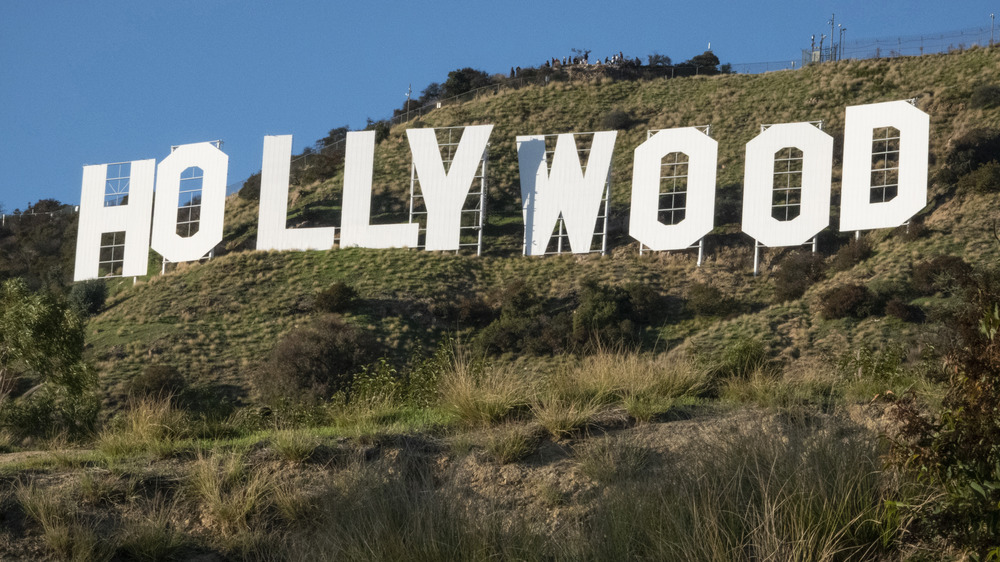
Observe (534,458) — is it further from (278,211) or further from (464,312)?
(278,211)

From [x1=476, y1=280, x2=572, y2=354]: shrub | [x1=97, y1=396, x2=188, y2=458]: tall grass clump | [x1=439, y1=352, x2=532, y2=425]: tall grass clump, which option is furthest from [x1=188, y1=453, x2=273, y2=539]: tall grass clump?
[x1=476, y1=280, x2=572, y2=354]: shrub

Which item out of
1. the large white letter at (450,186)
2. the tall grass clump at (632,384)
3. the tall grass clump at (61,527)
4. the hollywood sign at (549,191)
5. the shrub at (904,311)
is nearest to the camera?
the tall grass clump at (61,527)

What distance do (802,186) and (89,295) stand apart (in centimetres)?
3091

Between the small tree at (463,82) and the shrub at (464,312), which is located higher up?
the small tree at (463,82)

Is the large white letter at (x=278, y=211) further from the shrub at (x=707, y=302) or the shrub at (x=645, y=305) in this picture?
the shrub at (x=707, y=302)

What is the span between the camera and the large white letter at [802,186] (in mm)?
35469

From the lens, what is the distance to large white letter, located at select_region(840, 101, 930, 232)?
3406cm

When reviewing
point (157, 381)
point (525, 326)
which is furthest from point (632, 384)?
point (525, 326)

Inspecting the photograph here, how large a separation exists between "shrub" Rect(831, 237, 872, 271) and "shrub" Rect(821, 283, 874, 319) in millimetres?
3913

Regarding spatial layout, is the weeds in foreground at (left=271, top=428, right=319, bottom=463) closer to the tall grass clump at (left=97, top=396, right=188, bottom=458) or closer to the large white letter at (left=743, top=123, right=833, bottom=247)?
the tall grass clump at (left=97, top=396, right=188, bottom=458)

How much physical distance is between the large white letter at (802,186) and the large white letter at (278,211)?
1736cm

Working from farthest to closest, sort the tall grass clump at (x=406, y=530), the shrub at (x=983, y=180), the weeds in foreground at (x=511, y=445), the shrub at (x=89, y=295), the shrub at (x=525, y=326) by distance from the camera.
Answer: the shrub at (x=89, y=295) → the shrub at (x=983, y=180) → the shrub at (x=525, y=326) → the weeds in foreground at (x=511, y=445) → the tall grass clump at (x=406, y=530)

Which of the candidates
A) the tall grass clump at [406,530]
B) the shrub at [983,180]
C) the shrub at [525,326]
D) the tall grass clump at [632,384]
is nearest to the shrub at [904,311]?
the shrub at [983,180]

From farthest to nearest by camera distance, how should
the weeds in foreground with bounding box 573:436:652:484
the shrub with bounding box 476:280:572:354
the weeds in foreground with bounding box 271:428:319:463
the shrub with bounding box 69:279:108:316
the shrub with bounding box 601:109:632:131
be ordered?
the shrub with bounding box 601:109:632:131
the shrub with bounding box 69:279:108:316
the shrub with bounding box 476:280:572:354
the weeds in foreground with bounding box 271:428:319:463
the weeds in foreground with bounding box 573:436:652:484
